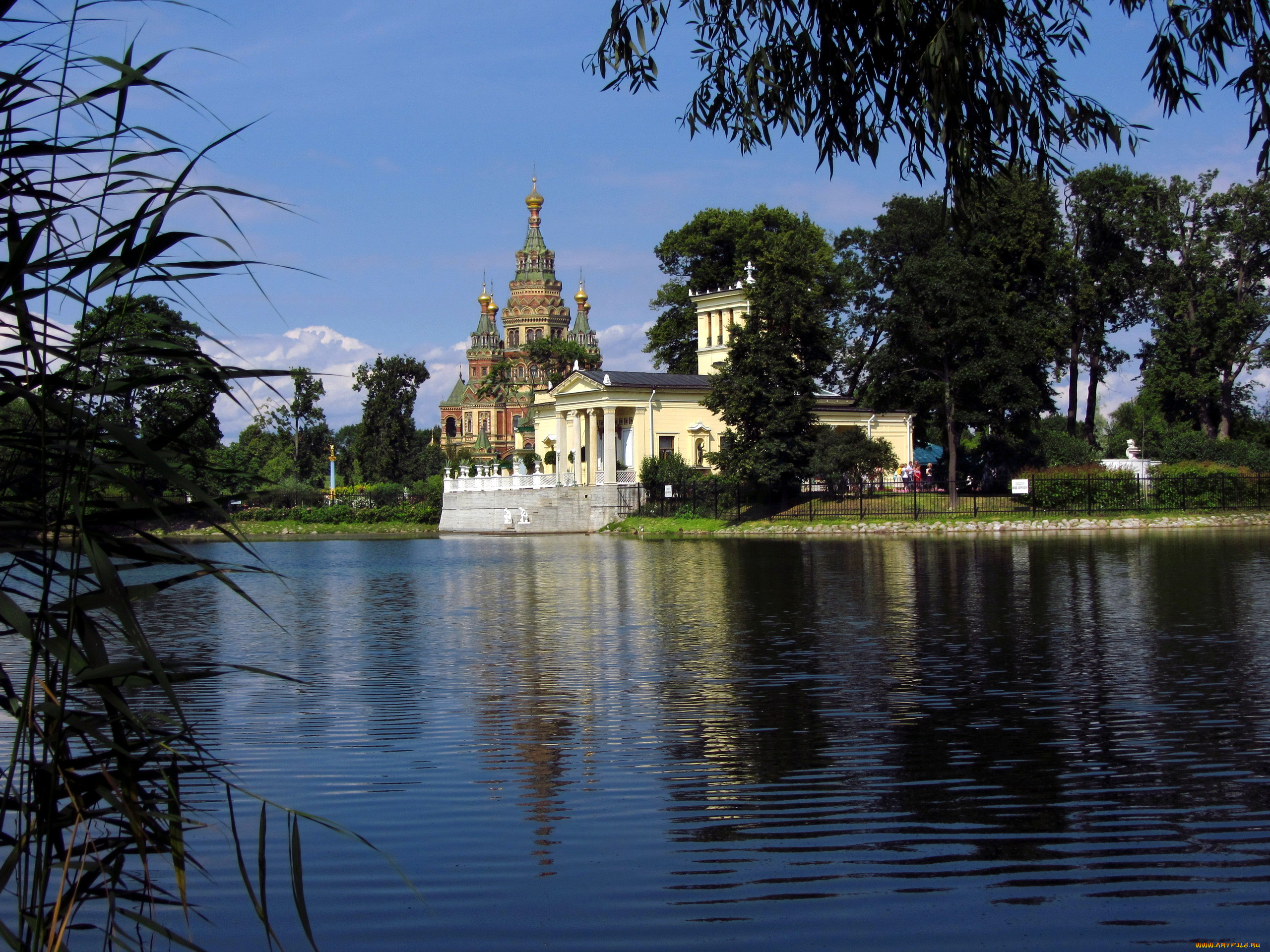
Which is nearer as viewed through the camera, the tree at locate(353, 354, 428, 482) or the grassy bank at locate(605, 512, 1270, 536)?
the grassy bank at locate(605, 512, 1270, 536)

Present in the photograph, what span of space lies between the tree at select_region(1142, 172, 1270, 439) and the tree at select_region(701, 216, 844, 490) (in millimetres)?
18458

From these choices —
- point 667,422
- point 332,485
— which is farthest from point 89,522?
point 332,485

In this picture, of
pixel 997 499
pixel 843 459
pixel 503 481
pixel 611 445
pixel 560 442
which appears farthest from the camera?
pixel 560 442

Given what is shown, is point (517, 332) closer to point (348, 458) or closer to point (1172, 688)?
point (348, 458)

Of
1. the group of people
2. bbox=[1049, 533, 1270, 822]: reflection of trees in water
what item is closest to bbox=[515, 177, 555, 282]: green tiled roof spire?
the group of people

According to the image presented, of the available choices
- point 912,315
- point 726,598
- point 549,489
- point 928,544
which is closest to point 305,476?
point 549,489

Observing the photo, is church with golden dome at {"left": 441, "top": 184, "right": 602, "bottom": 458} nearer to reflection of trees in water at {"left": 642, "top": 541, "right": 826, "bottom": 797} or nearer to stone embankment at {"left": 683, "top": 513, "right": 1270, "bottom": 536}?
stone embankment at {"left": 683, "top": 513, "right": 1270, "bottom": 536}

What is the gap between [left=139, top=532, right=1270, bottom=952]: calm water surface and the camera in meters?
4.98

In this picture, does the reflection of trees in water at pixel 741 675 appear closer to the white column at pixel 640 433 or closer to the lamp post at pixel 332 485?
the white column at pixel 640 433

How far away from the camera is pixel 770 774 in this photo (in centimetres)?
736

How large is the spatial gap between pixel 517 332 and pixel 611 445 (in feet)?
315

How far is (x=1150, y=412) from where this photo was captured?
2483 inches

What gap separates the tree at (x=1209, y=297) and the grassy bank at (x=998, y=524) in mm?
14871

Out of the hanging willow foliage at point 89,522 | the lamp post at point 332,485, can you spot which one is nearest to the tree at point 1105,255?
the lamp post at point 332,485
